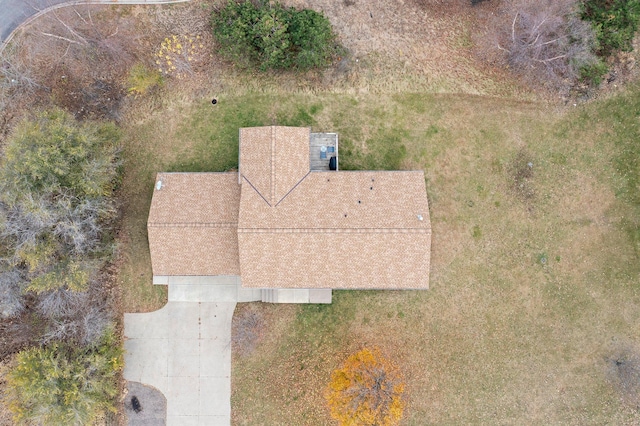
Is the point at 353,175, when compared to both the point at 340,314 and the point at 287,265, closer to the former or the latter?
the point at 287,265

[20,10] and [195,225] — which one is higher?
[20,10]

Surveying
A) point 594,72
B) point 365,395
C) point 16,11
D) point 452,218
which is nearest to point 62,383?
point 365,395

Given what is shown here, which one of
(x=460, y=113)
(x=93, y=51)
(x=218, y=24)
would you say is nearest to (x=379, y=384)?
(x=460, y=113)

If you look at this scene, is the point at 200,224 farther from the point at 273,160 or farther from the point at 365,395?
the point at 365,395

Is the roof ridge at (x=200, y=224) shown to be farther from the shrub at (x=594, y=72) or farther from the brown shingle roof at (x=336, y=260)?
the shrub at (x=594, y=72)

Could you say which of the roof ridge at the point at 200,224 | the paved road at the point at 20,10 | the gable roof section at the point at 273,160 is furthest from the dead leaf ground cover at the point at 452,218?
the paved road at the point at 20,10

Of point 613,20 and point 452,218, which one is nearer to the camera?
point 613,20

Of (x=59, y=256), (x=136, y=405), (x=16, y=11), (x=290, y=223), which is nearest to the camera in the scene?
(x=290, y=223)
